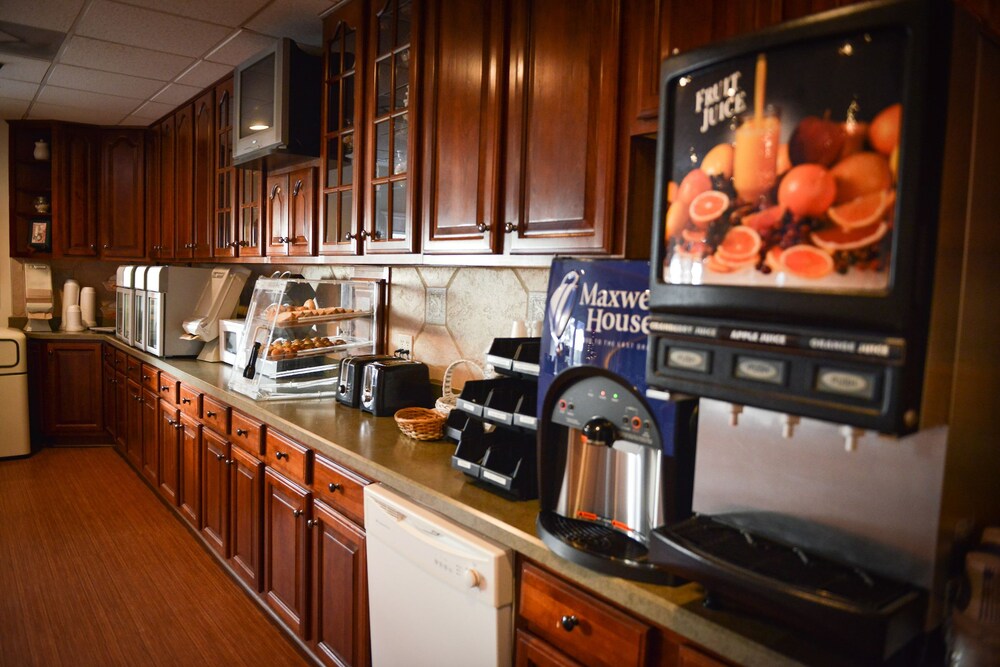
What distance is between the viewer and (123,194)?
520cm

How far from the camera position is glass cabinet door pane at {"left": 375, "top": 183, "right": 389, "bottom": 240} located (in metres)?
2.51

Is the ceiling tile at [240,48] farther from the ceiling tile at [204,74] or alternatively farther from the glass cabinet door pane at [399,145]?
the glass cabinet door pane at [399,145]

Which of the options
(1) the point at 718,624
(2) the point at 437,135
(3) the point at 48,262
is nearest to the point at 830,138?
(1) the point at 718,624

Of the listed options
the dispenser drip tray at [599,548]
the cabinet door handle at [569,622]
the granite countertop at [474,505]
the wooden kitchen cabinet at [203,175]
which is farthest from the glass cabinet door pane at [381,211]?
the wooden kitchen cabinet at [203,175]

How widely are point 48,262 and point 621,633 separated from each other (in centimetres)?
575

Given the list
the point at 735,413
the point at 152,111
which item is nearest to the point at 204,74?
the point at 152,111

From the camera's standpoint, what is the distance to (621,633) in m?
1.27

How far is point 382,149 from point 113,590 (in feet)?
7.40

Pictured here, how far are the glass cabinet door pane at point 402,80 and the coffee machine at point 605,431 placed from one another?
1.26 m

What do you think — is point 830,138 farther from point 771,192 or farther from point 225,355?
point 225,355

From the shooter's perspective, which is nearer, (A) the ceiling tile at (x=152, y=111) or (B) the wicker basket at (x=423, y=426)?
(B) the wicker basket at (x=423, y=426)

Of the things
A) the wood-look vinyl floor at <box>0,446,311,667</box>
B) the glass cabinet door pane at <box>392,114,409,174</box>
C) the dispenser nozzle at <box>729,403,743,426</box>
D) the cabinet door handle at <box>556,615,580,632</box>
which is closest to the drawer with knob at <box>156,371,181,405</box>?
the wood-look vinyl floor at <box>0,446,311,667</box>

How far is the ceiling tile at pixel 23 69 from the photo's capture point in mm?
3596

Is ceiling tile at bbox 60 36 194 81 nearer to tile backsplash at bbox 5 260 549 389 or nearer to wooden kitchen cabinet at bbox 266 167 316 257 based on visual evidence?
wooden kitchen cabinet at bbox 266 167 316 257
